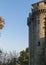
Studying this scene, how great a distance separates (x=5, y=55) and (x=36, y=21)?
50.3 metres

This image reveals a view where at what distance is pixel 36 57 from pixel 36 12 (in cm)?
1052

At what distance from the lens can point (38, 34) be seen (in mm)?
62281

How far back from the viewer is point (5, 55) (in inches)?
4392

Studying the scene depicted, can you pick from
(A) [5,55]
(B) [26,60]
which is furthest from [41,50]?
(A) [5,55]

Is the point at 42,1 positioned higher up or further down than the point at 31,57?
higher up

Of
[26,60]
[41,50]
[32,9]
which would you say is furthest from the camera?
[26,60]

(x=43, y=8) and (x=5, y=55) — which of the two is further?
(x=5, y=55)

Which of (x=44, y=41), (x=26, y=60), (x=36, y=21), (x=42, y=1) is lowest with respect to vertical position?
(x=26, y=60)

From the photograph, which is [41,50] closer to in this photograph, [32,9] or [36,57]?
[36,57]

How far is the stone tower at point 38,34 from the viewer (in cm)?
6134

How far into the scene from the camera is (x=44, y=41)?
6219 cm

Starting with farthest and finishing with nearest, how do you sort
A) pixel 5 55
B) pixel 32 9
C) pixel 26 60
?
pixel 5 55, pixel 26 60, pixel 32 9

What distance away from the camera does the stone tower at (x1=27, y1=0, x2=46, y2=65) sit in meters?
61.3

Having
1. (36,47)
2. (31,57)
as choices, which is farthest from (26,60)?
(36,47)
